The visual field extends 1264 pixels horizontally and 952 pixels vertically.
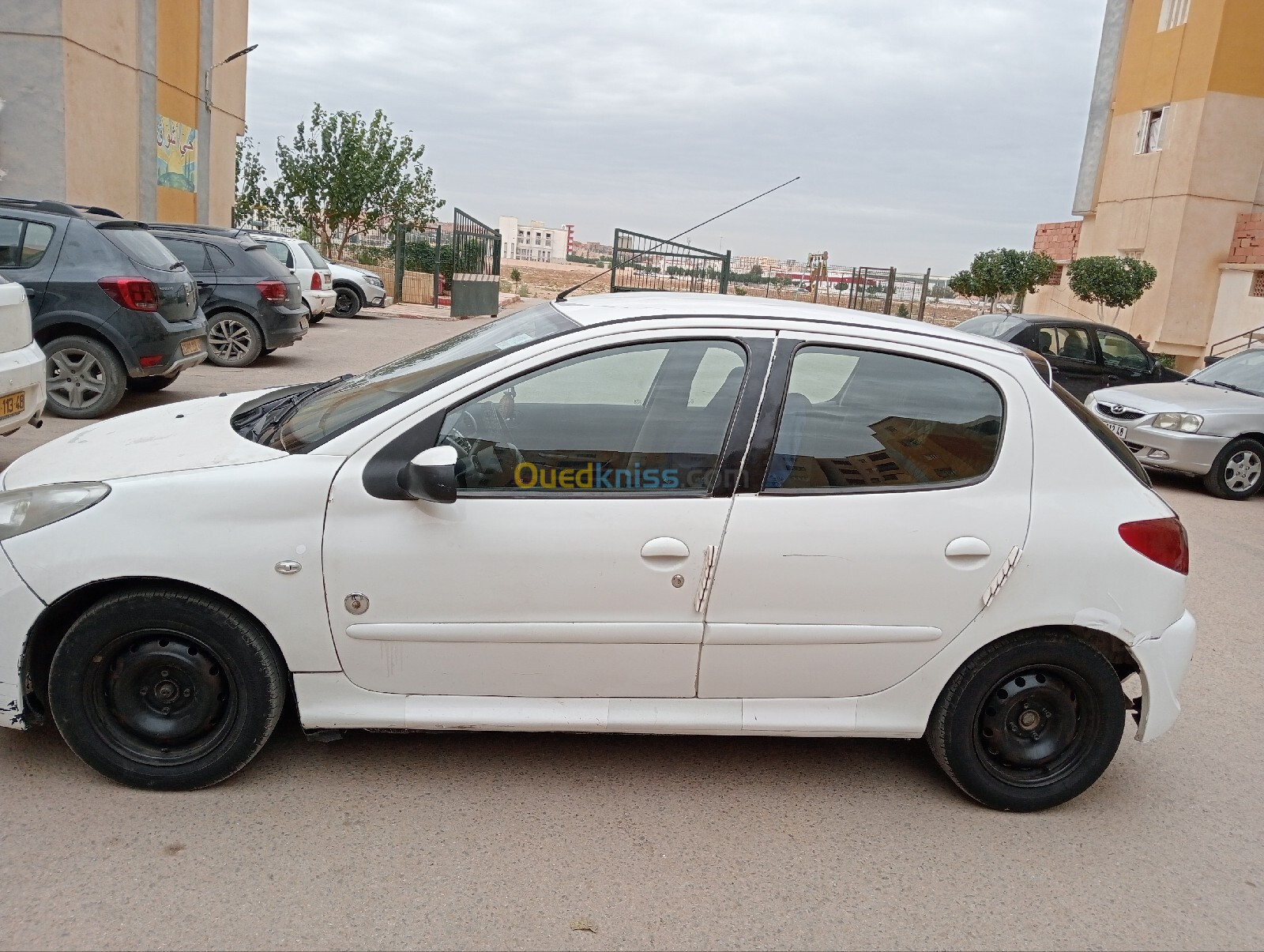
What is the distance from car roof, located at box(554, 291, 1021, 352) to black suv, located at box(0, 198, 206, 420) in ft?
21.8

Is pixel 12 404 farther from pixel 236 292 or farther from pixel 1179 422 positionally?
pixel 1179 422

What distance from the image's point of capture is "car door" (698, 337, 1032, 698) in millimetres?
3463

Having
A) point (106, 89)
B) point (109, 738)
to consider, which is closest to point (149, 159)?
point (106, 89)

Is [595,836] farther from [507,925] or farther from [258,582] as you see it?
[258,582]

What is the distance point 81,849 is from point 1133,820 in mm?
3461

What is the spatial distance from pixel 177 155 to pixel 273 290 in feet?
38.0

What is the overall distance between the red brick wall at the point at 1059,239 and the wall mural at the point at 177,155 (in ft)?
81.0

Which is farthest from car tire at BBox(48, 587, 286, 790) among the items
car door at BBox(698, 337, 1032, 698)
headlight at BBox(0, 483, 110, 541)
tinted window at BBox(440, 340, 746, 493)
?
car door at BBox(698, 337, 1032, 698)

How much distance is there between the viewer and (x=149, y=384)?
1121 cm

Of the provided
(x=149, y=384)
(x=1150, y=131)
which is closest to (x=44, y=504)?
(x=149, y=384)

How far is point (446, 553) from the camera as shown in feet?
11.0

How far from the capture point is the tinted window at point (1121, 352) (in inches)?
531

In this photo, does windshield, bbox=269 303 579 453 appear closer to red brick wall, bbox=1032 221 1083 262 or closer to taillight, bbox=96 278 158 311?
taillight, bbox=96 278 158 311

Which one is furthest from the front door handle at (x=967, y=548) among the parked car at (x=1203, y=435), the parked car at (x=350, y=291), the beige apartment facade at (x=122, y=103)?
the parked car at (x=350, y=291)
